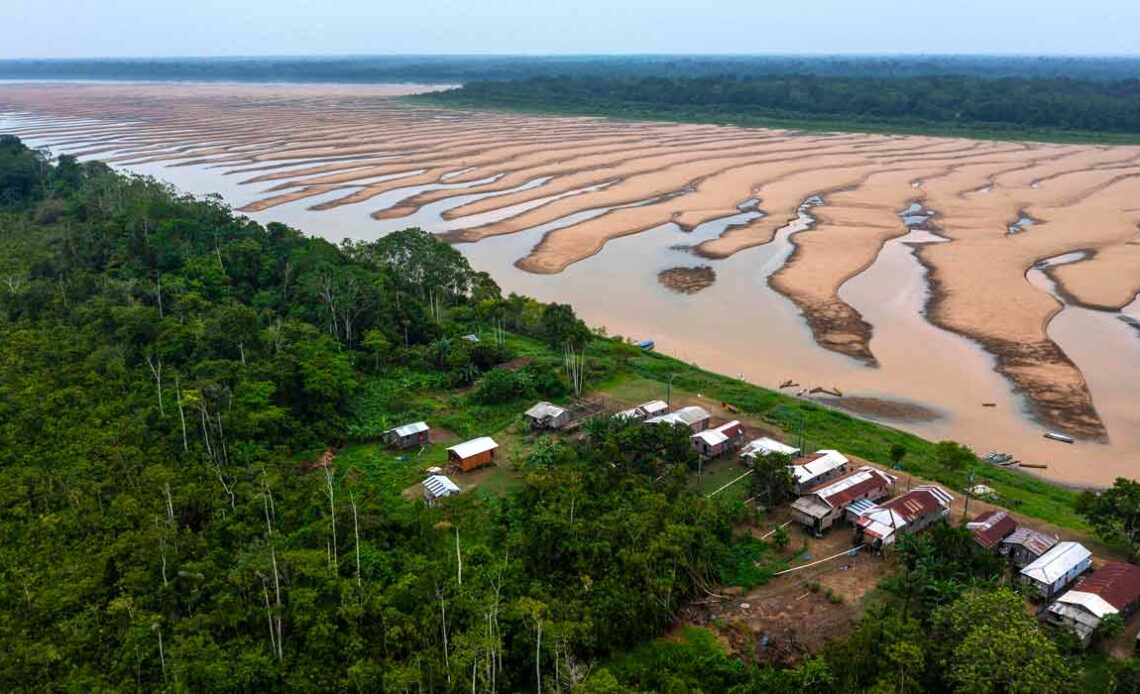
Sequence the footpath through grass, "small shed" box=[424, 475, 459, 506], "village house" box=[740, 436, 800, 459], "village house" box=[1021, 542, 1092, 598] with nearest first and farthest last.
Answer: "village house" box=[1021, 542, 1092, 598], "small shed" box=[424, 475, 459, 506], "village house" box=[740, 436, 800, 459], the footpath through grass

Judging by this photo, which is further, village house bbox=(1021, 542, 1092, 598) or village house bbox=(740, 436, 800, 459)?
village house bbox=(740, 436, 800, 459)

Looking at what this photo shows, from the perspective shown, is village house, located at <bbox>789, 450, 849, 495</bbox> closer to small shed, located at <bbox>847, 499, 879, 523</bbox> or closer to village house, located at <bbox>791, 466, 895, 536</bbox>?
village house, located at <bbox>791, 466, 895, 536</bbox>

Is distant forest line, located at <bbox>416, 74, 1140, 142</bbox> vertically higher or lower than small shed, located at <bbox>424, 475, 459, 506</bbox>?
higher

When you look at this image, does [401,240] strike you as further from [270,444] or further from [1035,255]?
[1035,255]

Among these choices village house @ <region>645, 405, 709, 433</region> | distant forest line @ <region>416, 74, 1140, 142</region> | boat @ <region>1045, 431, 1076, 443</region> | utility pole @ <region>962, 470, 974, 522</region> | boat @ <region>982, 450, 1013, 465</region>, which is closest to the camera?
utility pole @ <region>962, 470, 974, 522</region>

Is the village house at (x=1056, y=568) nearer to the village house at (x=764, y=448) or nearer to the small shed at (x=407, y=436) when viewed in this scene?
the village house at (x=764, y=448)

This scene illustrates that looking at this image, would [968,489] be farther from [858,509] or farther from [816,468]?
[816,468]

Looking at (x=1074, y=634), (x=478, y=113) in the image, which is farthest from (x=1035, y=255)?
(x=478, y=113)

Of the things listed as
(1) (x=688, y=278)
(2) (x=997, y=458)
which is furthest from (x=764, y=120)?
(2) (x=997, y=458)

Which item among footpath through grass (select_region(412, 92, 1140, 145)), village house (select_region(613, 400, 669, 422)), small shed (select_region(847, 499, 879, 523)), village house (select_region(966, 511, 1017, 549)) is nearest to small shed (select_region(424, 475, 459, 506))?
village house (select_region(613, 400, 669, 422))
